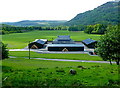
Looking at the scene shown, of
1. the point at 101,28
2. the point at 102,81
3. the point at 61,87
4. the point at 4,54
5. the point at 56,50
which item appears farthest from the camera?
the point at 101,28

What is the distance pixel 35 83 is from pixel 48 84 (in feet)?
2.84

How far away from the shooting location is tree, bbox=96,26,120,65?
75.8 ft

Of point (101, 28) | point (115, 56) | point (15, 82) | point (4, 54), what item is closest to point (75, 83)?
point (15, 82)

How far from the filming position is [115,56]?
22797 millimetres

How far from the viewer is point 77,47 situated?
55125 millimetres

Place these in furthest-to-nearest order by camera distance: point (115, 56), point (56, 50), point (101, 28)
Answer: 1. point (101, 28)
2. point (56, 50)
3. point (115, 56)

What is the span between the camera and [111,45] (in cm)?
2347

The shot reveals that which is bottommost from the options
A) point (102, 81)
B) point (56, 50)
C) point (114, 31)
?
point (56, 50)

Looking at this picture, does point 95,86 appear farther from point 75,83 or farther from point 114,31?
point 114,31

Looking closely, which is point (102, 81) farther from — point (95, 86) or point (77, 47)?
point (77, 47)

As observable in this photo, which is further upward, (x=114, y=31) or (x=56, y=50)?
(x=114, y=31)

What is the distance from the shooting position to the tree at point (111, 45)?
2311 cm

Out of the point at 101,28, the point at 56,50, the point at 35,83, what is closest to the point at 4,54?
the point at 35,83

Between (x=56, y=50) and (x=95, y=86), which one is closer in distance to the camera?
(x=95, y=86)
